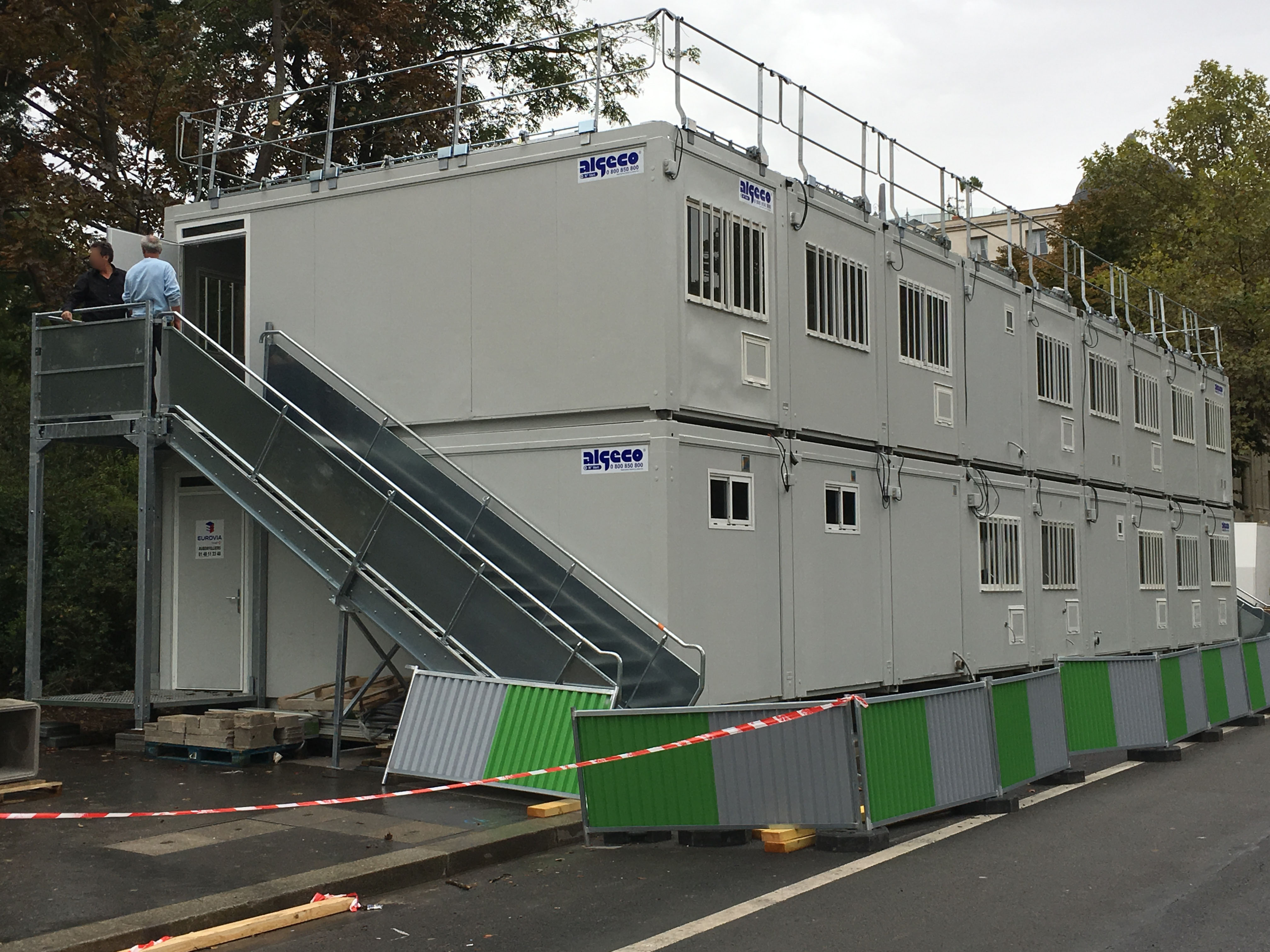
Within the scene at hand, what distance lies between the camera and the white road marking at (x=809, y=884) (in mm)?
7055

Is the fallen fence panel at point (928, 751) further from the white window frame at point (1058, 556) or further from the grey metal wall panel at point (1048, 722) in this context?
the white window frame at point (1058, 556)

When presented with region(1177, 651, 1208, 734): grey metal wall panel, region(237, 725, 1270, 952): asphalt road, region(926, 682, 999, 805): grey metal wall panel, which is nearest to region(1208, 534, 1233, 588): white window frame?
region(1177, 651, 1208, 734): grey metal wall panel

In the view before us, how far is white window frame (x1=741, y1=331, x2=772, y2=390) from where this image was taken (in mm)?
14000

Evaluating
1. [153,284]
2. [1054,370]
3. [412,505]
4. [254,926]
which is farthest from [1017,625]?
[254,926]

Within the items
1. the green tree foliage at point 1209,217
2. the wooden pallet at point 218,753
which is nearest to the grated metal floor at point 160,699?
the wooden pallet at point 218,753

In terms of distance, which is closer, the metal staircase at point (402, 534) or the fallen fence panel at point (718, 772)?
the fallen fence panel at point (718, 772)

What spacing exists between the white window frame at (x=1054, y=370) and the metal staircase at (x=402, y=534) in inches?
Answer: 415

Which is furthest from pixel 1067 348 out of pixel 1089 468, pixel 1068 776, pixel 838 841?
pixel 838 841

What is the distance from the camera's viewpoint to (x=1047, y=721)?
12.4 meters

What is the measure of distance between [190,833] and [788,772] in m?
4.22

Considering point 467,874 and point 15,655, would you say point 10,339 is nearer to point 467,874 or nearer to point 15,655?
point 15,655

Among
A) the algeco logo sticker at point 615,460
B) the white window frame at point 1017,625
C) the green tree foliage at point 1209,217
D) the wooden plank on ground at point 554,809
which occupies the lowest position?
the wooden plank on ground at point 554,809

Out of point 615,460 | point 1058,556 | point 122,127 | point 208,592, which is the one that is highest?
point 122,127

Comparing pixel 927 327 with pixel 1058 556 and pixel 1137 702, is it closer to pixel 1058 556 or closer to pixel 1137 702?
pixel 1058 556
